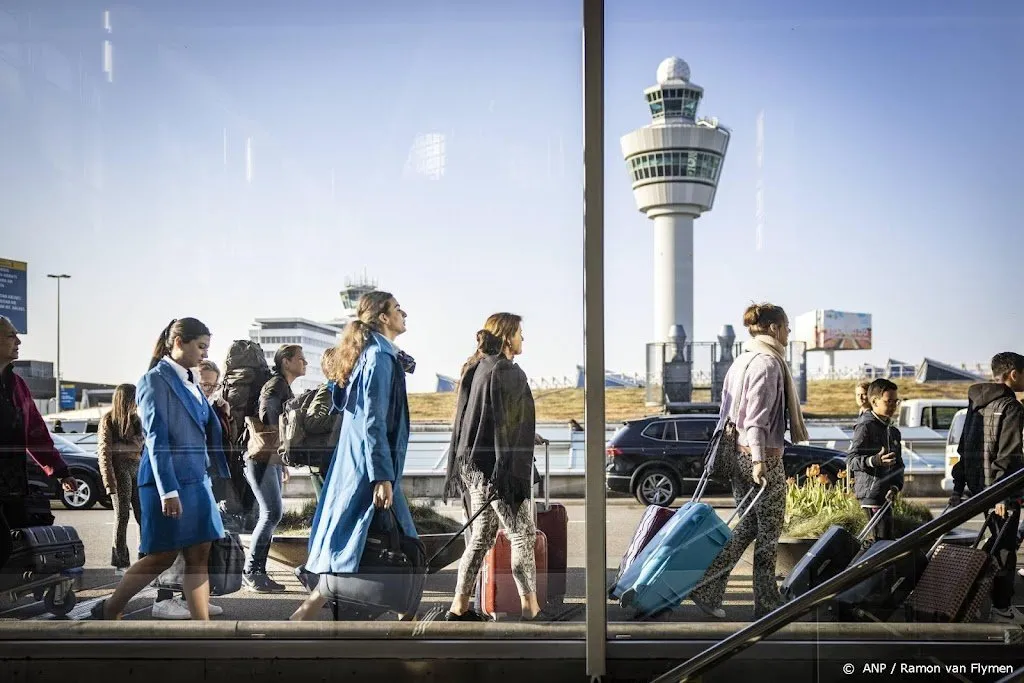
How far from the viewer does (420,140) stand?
4055mm

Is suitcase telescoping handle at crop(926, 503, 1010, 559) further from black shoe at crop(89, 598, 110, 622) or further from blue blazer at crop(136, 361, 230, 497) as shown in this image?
black shoe at crop(89, 598, 110, 622)

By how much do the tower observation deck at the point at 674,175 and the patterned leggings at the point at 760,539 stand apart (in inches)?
26.5

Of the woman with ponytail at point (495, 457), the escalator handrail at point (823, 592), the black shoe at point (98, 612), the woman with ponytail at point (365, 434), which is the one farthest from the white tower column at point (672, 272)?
the black shoe at point (98, 612)

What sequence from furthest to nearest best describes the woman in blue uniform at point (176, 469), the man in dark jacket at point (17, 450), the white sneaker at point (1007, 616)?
the man in dark jacket at point (17, 450) → the woman in blue uniform at point (176, 469) → the white sneaker at point (1007, 616)

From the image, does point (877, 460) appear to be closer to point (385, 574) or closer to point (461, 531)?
point (461, 531)

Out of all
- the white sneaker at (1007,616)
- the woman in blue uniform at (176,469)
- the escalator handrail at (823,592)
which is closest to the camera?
the escalator handrail at (823,592)

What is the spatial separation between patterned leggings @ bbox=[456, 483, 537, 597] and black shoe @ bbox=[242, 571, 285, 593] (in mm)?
734

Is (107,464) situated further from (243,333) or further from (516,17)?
(516,17)

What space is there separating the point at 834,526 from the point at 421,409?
1744 millimetres

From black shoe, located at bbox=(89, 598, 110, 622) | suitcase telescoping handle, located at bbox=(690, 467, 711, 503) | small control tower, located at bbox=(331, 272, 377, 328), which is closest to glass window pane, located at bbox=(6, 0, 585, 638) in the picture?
small control tower, located at bbox=(331, 272, 377, 328)

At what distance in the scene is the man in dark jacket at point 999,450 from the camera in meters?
4.03

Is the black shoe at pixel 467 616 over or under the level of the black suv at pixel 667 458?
under

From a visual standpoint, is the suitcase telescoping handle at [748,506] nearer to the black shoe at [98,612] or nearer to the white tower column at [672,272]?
the white tower column at [672,272]

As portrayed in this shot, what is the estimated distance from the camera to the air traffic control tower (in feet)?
13.2
